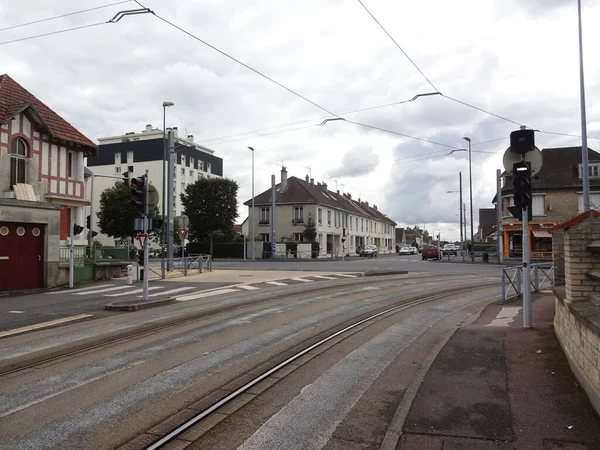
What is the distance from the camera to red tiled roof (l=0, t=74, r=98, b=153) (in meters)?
20.5

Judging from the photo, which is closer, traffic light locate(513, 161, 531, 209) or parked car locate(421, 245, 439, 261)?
traffic light locate(513, 161, 531, 209)

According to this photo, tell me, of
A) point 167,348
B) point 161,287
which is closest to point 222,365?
point 167,348

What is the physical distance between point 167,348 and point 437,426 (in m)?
4.60

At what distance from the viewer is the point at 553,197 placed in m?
43.4

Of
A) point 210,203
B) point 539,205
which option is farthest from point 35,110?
point 539,205

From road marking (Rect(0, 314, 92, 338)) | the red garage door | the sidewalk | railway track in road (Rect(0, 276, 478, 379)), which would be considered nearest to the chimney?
the red garage door

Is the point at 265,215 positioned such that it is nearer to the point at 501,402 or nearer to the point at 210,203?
the point at 210,203

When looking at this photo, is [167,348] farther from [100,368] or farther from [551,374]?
[551,374]

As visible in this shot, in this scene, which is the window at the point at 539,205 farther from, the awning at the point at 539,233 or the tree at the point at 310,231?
the tree at the point at 310,231

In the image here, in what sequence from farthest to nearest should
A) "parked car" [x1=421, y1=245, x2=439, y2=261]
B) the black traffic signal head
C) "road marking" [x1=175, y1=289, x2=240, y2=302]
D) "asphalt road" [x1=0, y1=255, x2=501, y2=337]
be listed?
1. "parked car" [x1=421, y1=245, x2=439, y2=261]
2. "road marking" [x1=175, y1=289, x2=240, y2=302]
3. "asphalt road" [x1=0, y1=255, x2=501, y2=337]
4. the black traffic signal head

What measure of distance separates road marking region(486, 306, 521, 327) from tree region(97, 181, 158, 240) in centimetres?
4617

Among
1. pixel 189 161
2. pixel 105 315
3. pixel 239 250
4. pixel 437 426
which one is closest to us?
pixel 437 426

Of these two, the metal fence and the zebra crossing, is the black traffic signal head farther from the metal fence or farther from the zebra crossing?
the zebra crossing

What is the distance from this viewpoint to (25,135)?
826 inches
